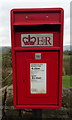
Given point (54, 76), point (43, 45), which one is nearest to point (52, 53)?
point (43, 45)

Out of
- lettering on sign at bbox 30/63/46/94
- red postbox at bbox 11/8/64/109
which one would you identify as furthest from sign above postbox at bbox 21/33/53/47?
lettering on sign at bbox 30/63/46/94

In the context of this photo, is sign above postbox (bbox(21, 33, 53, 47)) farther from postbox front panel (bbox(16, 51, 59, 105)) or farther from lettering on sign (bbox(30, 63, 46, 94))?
lettering on sign (bbox(30, 63, 46, 94))

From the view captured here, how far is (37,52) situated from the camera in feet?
6.59

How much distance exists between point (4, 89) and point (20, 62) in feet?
4.67

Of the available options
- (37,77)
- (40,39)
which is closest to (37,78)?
(37,77)

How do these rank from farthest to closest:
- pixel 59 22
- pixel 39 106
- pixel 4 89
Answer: pixel 4 89 → pixel 39 106 → pixel 59 22

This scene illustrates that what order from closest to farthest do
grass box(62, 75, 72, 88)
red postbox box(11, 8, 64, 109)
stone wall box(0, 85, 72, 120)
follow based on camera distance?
1. red postbox box(11, 8, 64, 109)
2. stone wall box(0, 85, 72, 120)
3. grass box(62, 75, 72, 88)

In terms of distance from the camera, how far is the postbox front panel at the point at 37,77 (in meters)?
2.02

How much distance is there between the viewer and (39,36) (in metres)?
2.03

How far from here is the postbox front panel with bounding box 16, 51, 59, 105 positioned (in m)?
2.02

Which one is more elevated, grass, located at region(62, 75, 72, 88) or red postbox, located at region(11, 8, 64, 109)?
red postbox, located at region(11, 8, 64, 109)

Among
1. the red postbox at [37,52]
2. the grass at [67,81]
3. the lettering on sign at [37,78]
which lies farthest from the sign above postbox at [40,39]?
the grass at [67,81]

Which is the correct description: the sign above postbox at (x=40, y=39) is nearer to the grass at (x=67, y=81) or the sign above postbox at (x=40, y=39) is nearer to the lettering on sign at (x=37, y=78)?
the lettering on sign at (x=37, y=78)

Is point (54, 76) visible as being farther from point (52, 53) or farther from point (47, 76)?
point (52, 53)
